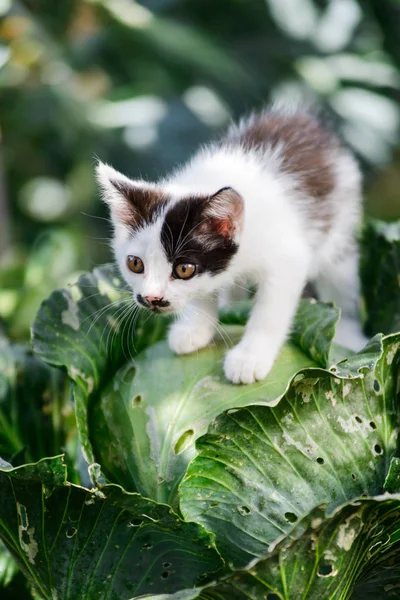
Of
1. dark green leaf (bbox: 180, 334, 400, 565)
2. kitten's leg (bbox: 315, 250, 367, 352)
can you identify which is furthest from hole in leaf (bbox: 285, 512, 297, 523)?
kitten's leg (bbox: 315, 250, 367, 352)

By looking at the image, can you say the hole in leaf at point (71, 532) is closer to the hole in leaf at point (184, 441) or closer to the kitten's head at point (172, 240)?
the hole in leaf at point (184, 441)

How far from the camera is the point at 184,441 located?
78cm

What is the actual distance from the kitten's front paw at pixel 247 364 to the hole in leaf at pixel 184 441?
0.08 meters

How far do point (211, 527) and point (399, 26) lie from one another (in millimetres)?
1962

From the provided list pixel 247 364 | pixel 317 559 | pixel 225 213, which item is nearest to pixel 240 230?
pixel 225 213

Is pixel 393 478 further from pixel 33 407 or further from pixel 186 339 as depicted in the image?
pixel 33 407

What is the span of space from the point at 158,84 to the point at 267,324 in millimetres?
1512

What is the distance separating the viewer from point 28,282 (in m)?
1.55

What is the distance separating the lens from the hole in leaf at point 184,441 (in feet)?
2.55

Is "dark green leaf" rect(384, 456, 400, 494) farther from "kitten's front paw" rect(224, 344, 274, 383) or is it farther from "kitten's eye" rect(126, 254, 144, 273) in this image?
"kitten's eye" rect(126, 254, 144, 273)

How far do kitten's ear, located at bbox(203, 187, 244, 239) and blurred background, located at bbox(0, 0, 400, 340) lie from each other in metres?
1.11

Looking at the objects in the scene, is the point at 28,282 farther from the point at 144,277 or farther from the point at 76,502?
the point at 76,502

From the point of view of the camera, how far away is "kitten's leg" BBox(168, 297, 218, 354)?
90 centimetres

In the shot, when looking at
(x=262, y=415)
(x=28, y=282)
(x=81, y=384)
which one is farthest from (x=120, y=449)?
(x=28, y=282)
